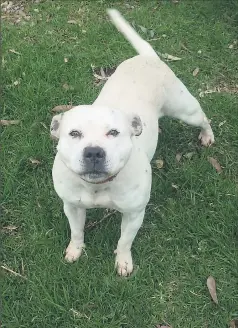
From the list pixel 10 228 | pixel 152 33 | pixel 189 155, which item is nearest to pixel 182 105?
pixel 189 155

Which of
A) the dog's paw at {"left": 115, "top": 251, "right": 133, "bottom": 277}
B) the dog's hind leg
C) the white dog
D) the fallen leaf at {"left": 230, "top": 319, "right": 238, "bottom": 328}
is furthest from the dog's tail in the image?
the fallen leaf at {"left": 230, "top": 319, "right": 238, "bottom": 328}

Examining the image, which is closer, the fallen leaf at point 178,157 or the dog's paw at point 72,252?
the dog's paw at point 72,252

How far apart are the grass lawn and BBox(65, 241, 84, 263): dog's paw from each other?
0.06m

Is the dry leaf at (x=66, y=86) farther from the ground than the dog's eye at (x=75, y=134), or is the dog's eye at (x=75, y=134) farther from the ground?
the dog's eye at (x=75, y=134)

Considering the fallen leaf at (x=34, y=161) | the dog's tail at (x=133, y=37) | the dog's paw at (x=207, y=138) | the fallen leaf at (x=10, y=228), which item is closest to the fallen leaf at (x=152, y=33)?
the dog's tail at (x=133, y=37)

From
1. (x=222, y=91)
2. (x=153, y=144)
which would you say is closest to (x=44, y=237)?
(x=153, y=144)

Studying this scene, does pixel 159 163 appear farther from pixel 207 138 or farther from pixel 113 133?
pixel 113 133

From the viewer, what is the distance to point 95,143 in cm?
268

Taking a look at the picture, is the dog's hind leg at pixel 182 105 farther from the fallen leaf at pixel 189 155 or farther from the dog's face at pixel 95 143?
the dog's face at pixel 95 143

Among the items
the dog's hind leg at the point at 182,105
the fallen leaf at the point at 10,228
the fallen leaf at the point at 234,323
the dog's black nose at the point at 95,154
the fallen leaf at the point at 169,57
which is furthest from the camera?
the fallen leaf at the point at 169,57

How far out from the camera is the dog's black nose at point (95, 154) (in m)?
2.64

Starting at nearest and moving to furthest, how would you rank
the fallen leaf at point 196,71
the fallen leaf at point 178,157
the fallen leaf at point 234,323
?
1. the fallen leaf at point 234,323
2. the fallen leaf at point 178,157
3. the fallen leaf at point 196,71

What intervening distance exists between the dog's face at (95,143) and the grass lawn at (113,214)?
86 centimetres

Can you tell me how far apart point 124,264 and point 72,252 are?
33 centimetres
